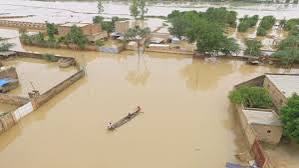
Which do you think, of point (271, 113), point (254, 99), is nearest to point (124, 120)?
point (254, 99)

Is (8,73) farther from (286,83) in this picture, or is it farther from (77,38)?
(286,83)

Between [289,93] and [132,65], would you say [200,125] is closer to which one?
[289,93]

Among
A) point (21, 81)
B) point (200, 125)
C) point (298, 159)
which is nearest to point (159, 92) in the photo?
point (200, 125)

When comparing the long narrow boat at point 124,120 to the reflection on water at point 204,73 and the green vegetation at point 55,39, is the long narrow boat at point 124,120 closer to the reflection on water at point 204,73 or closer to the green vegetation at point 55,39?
the reflection on water at point 204,73

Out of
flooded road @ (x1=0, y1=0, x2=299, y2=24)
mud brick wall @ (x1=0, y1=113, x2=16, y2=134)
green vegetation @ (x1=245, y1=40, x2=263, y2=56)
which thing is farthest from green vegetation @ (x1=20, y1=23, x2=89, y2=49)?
green vegetation @ (x1=245, y1=40, x2=263, y2=56)

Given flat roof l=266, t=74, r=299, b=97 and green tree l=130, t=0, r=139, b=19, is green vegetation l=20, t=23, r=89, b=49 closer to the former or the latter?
green tree l=130, t=0, r=139, b=19
